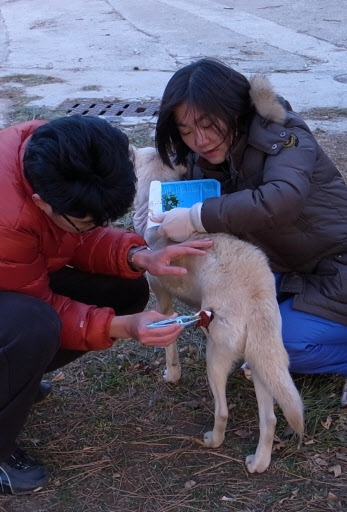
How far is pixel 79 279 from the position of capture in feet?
8.75

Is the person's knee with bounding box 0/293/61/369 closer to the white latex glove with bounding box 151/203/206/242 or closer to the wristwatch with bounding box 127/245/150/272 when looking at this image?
the wristwatch with bounding box 127/245/150/272

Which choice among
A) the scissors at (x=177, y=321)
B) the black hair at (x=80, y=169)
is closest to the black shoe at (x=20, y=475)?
the scissors at (x=177, y=321)

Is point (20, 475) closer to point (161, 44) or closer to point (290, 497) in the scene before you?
point (290, 497)

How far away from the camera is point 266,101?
2.41m

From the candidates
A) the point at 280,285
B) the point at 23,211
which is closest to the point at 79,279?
the point at 23,211

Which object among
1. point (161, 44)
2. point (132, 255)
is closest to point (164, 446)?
point (132, 255)

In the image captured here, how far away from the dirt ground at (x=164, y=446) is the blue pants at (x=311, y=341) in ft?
0.47

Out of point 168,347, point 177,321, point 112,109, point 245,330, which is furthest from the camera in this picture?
point 112,109

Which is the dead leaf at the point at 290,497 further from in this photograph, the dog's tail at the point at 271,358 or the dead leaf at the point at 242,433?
the dead leaf at the point at 242,433

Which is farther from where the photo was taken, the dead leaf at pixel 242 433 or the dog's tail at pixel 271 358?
the dead leaf at pixel 242 433

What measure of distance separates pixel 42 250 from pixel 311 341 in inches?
45.2

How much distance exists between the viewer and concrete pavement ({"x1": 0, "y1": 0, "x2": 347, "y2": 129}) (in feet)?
23.0

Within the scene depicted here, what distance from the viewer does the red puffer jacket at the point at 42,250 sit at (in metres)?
2.03

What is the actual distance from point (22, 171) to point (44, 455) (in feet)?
3.76
